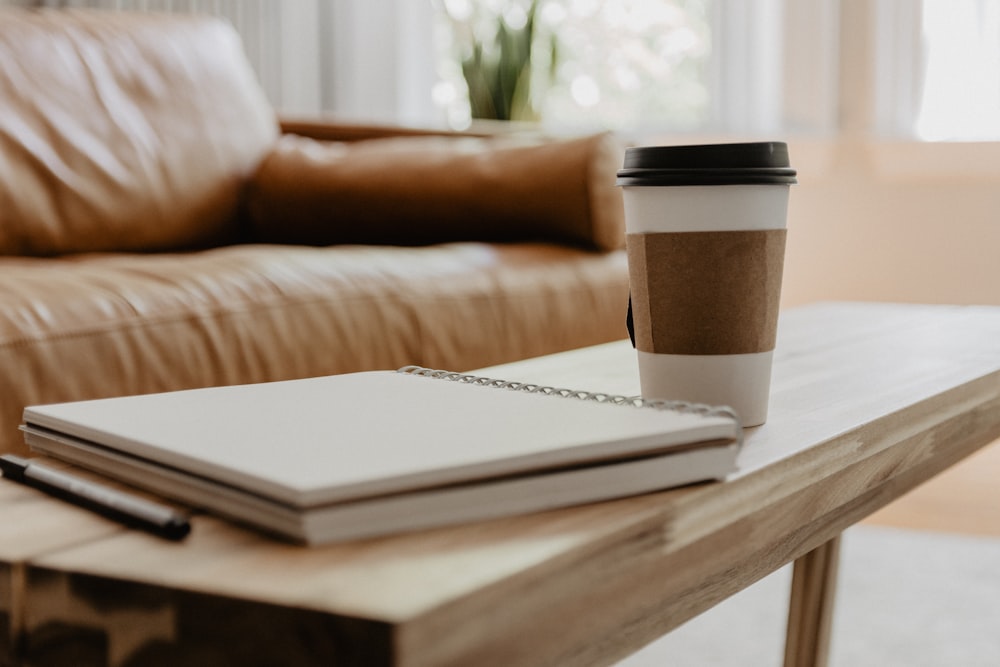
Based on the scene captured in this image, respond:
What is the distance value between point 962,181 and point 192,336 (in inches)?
85.5

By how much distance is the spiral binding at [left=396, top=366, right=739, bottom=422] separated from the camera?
1.48ft

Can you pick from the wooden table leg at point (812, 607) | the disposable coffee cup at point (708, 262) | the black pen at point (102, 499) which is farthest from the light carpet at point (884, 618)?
the black pen at point (102, 499)

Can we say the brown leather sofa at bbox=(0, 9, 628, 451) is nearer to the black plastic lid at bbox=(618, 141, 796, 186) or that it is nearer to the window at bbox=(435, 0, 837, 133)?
the black plastic lid at bbox=(618, 141, 796, 186)

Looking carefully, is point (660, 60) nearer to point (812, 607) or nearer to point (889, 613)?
point (889, 613)

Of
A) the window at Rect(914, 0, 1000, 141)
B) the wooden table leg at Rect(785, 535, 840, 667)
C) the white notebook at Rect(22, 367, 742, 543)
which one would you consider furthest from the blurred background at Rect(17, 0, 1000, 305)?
the white notebook at Rect(22, 367, 742, 543)

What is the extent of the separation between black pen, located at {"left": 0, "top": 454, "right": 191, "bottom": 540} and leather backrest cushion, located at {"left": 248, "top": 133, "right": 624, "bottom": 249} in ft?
4.17

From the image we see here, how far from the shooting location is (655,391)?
56cm

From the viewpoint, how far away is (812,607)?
2.99ft

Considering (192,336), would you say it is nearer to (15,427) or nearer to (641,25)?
(15,427)

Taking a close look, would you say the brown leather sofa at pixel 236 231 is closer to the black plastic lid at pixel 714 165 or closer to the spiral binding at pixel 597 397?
the spiral binding at pixel 597 397

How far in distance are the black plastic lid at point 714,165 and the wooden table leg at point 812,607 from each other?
0.47 meters

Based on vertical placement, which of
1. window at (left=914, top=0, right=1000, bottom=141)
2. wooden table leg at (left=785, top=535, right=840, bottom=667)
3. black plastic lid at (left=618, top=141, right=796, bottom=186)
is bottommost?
wooden table leg at (left=785, top=535, right=840, bottom=667)

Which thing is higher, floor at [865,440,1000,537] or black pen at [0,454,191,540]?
black pen at [0,454,191,540]

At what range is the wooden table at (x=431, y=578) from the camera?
0.98 feet
